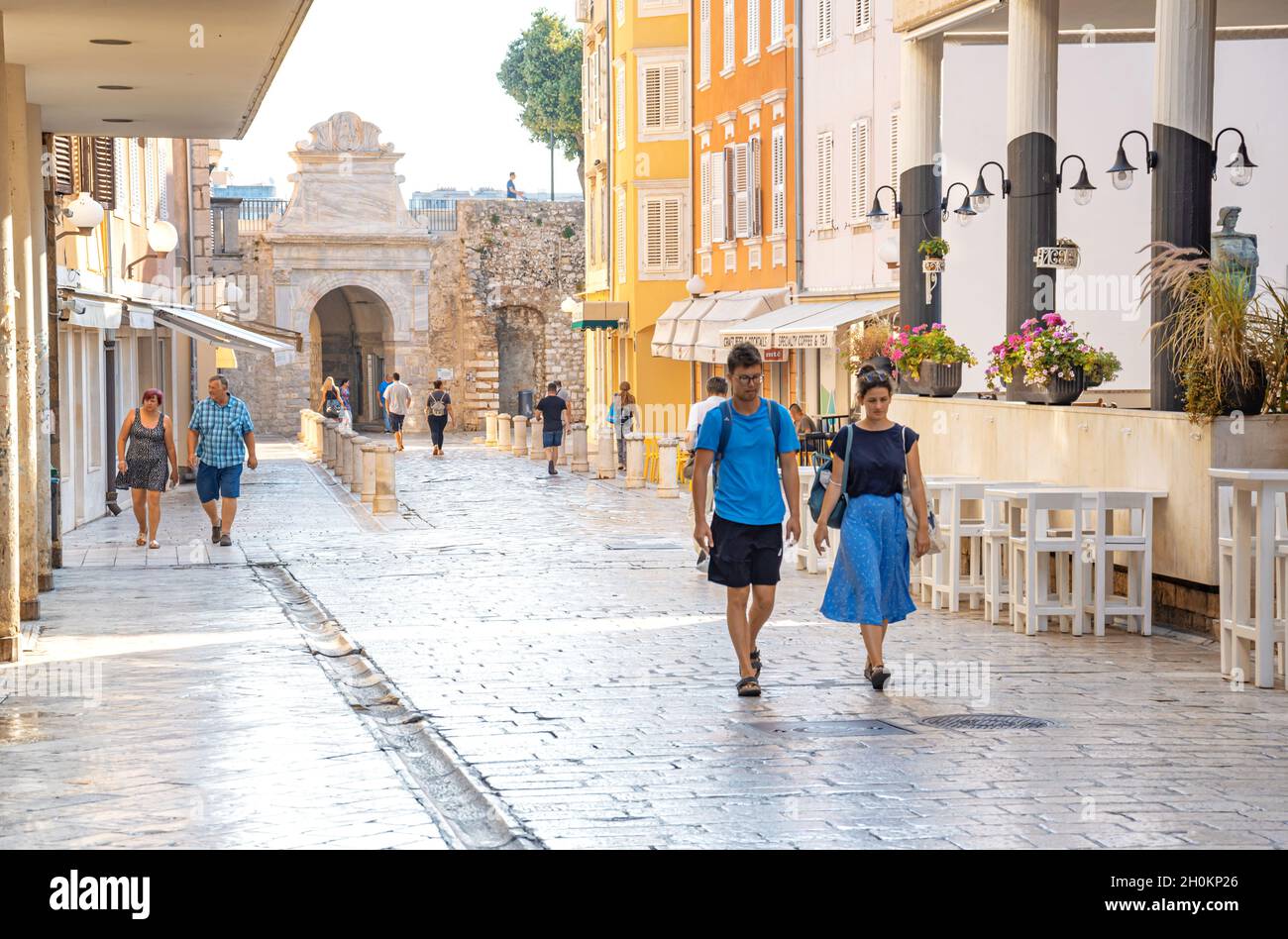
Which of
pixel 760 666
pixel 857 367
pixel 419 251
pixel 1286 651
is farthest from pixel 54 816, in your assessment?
pixel 419 251

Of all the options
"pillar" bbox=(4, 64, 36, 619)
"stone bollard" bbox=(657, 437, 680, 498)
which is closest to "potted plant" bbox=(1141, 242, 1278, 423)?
"pillar" bbox=(4, 64, 36, 619)

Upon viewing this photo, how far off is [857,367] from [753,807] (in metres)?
18.4

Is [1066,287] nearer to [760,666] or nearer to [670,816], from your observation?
[760,666]

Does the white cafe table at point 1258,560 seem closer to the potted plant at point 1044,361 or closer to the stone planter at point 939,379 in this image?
the potted plant at point 1044,361

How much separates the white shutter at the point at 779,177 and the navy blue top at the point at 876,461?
21660mm

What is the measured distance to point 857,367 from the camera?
2505cm

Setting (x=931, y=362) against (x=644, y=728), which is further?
(x=931, y=362)

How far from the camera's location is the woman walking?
61.0ft

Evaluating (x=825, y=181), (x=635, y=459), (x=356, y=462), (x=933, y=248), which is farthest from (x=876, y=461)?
(x=635, y=459)

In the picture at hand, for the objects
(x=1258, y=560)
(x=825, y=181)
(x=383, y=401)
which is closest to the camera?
(x=1258, y=560)

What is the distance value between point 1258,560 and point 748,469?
268cm

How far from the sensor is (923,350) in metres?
17.3

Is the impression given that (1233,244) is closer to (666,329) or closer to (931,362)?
(931,362)

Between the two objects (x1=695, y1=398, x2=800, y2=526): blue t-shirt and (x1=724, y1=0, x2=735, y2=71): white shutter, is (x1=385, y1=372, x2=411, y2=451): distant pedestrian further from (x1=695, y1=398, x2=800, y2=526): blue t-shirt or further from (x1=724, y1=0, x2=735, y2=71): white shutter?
(x1=695, y1=398, x2=800, y2=526): blue t-shirt
